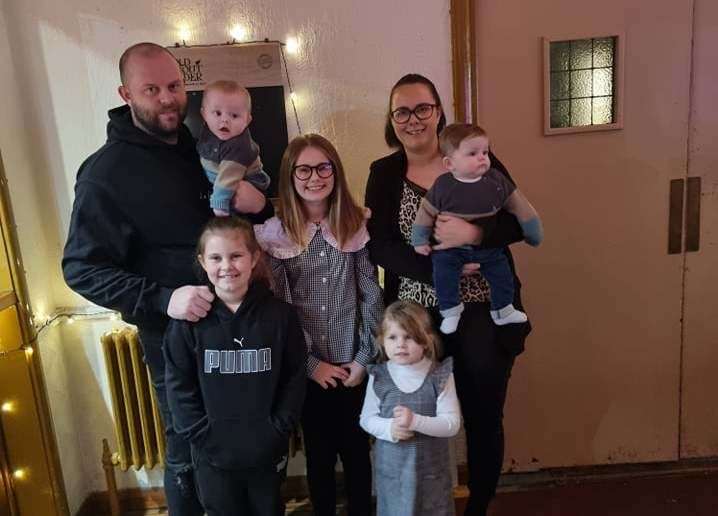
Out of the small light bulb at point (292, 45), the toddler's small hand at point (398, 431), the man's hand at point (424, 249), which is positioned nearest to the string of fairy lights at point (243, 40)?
the small light bulb at point (292, 45)

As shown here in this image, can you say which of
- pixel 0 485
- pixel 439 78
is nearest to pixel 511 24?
pixel 439 78

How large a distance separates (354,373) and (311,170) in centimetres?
56

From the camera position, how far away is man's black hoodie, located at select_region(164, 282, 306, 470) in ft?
5.13

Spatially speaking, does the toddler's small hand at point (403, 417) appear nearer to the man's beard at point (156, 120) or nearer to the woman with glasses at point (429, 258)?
the woman with glasses at point (429, 258)

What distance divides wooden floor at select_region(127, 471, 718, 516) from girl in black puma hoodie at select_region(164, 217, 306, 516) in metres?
0.84

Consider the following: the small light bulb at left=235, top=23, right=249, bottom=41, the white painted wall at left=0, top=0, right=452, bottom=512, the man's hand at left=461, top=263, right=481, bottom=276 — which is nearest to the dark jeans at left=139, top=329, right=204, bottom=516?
the white painted wall at left=0, top=0, right=452, bottom=512

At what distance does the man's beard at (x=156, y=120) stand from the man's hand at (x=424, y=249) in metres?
0.72

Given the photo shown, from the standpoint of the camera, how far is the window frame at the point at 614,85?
208 cm

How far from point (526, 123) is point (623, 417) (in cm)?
118

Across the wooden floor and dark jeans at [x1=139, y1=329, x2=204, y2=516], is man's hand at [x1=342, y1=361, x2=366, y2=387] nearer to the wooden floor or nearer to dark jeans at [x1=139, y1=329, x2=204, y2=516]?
dark jeans at [x1=139, y1=329, x2=204, y2=516]

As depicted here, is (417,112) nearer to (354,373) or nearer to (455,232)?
(455,232)

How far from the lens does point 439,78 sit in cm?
205

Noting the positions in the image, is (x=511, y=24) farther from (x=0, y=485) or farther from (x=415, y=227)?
(x=0, y=485)

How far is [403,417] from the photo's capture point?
157cm
